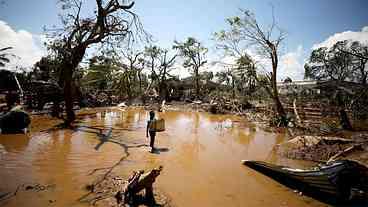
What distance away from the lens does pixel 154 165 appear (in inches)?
305

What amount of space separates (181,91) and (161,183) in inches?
1308

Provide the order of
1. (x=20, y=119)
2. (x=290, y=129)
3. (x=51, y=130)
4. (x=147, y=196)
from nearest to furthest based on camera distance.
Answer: (x=147, y=196)
(x=20, y=119)
(x=51, y=130)
(x=290, y=129)

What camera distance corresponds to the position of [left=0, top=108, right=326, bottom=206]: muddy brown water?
5.55m

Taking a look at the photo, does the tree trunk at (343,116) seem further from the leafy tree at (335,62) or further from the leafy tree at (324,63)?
the leafy tree at (324,63)

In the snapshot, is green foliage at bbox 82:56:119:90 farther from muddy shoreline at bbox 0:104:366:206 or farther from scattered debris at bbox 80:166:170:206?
scattered debris at bbox 80:166:170:206

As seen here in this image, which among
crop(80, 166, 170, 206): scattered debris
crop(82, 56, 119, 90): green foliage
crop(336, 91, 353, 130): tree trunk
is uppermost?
crop(82, 56, 119, 90): green foliage

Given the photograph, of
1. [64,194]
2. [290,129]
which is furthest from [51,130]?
[290,129]

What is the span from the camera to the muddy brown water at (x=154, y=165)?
18.2 feet

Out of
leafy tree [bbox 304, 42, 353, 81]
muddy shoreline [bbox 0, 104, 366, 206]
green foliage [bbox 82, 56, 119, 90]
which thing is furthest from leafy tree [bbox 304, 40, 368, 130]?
green foliage [bbox 82, 56, 119, 90]

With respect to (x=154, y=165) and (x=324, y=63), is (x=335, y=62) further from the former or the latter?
(x=154, y=165)

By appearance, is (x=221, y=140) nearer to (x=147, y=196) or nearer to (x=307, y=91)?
(x=147, y=196)

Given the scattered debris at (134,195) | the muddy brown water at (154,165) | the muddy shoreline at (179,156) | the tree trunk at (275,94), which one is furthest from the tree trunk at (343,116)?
the scattered debris at (134,195)

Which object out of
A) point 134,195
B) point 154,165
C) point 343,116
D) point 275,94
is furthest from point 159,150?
point 343,116

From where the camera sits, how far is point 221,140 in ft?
39.9
